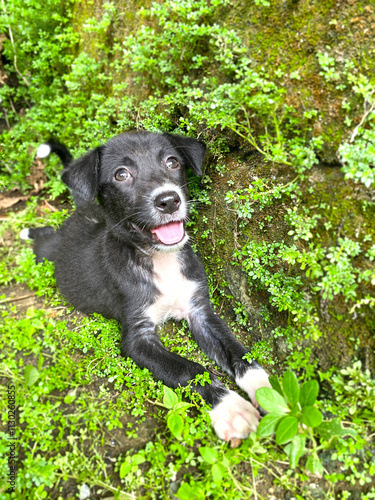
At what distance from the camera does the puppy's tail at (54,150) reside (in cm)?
452

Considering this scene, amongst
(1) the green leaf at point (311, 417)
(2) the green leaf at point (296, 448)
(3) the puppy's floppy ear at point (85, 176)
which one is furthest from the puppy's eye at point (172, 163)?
(2) the green leaf at point (296, 448)

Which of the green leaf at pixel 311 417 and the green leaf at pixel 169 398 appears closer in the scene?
the green leaf at pixel 311 417

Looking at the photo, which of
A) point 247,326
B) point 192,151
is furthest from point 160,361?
point 192,151

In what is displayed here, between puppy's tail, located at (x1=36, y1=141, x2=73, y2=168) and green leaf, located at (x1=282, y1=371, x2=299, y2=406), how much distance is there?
3.83 metres

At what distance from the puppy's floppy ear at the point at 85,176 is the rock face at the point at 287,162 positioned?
0.87 m

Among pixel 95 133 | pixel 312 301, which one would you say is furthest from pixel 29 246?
pixel 312 301

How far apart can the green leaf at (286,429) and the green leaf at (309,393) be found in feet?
0.40

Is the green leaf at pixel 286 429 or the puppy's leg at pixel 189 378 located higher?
the green leaf at pixel 286 429

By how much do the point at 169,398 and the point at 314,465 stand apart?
0.95 m

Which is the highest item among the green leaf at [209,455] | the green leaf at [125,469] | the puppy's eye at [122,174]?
the puppy's eye at [122,174]

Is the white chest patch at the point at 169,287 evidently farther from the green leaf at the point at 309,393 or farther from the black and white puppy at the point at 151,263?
the green leaf at the point at 309,393

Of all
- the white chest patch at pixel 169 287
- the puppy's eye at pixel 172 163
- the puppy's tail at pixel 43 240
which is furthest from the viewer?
the puppy's tail at pixel 43 240

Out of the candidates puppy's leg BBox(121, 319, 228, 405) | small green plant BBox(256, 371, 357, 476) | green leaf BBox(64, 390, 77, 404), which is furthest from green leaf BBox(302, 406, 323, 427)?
green leaf BBox(64, 390, 77, 404)

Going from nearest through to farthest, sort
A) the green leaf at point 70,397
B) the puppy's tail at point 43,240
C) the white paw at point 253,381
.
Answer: the green leaf at point 70,397
the white paw at point 253,381
the puppy's tail at point 43,240
